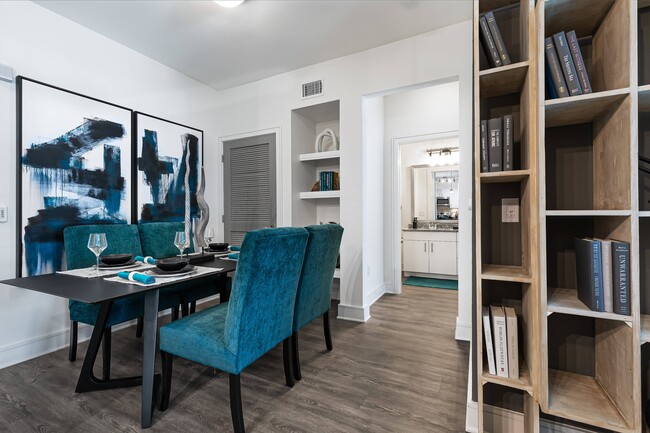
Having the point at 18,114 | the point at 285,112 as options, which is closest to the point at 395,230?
the point at 285,112

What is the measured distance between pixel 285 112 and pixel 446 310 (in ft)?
9.66

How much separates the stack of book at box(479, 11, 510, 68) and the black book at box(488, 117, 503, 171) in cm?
26

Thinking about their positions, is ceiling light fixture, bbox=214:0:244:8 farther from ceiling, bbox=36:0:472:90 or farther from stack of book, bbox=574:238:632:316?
stack of book, bbox=574:238:632:316

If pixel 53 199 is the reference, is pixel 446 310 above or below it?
below

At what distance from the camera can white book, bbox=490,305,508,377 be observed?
1.26 metres

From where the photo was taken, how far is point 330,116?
3775 mm

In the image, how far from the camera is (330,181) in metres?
3.49

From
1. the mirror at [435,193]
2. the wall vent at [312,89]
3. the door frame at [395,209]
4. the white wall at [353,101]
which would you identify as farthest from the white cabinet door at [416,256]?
the wall vent at [312,89]

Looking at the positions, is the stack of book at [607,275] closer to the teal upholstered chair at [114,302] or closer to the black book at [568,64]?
the black book at [568,64]

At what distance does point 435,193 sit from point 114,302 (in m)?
4.78

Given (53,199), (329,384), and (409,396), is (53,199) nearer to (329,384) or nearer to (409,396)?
(329,384)

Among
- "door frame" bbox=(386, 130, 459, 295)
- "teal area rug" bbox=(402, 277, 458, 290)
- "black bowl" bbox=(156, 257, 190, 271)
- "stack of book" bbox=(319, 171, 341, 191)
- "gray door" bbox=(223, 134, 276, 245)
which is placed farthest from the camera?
"teal area rug" bbox=(402, 277, 458, 290)

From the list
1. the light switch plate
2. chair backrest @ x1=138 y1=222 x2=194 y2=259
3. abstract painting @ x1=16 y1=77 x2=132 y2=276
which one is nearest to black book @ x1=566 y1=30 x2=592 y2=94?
the light switch plate

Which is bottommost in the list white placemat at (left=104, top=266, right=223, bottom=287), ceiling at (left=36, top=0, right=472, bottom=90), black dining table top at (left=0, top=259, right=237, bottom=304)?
black dining table top at (left=0, top=259, right=237, bottom=304)
